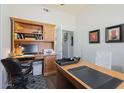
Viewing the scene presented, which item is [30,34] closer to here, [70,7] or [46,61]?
[46,61]

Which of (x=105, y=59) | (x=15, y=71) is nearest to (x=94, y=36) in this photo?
(x=105, y=59)

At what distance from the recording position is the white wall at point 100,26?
2917 mm

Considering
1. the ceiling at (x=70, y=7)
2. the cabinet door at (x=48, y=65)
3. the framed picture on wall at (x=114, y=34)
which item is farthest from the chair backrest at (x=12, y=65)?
the framed picture on wall at (x=114, y=34)

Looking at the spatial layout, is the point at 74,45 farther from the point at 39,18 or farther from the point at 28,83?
the point at 28,83

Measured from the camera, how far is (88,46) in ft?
13.8

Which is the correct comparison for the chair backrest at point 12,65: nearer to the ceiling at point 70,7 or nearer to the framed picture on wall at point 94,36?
the ceiling at point 70,7

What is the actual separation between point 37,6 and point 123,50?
336 centimetres

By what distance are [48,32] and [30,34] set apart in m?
0.69

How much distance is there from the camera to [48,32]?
13.1 feet

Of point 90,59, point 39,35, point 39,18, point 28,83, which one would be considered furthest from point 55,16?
point 28,83

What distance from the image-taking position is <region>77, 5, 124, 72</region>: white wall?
292 cm

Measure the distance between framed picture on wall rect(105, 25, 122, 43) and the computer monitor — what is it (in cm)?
258

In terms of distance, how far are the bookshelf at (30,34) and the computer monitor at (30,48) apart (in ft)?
0.46

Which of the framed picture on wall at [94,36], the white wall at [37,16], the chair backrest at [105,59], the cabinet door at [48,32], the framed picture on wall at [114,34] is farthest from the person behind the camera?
the cabinet door at [48,32]
